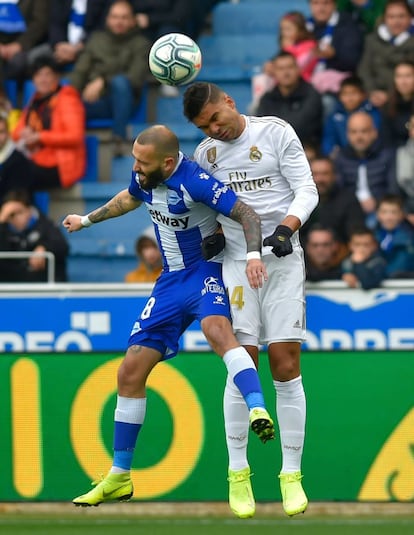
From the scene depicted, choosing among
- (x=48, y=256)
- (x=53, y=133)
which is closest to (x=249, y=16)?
(x=53, y=133)

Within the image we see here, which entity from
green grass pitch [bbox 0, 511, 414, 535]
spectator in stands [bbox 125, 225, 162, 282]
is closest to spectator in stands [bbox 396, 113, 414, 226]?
spectator in stands [bbox 125, 225, 162, 282]

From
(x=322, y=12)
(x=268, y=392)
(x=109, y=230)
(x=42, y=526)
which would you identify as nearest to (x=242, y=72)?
(x=322, y=12)

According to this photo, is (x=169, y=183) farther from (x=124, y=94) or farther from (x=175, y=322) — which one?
(x=124, y=94)

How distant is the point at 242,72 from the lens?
1470 cm

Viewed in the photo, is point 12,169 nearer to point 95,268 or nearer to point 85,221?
point 95,268

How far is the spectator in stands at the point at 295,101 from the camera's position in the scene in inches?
514

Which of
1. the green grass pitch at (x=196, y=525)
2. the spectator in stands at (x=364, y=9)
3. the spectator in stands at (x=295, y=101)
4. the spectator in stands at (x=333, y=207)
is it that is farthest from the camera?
the spectator in stands at (x=364, y=9)

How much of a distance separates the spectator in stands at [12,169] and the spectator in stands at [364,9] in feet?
11.9

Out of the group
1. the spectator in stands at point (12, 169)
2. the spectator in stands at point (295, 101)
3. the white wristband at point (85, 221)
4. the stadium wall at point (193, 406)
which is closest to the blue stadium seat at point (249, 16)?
the spectator in stands at point (295, 101)

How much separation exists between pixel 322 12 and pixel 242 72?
112 cm

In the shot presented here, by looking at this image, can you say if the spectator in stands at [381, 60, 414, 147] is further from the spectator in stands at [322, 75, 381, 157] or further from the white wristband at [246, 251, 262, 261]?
the white wristband at [246, 251, 262, 261]

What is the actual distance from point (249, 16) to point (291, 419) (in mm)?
7765

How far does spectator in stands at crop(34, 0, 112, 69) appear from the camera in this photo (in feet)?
48.6

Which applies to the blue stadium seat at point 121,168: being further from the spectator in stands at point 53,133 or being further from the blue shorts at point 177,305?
the blue shorts at point 177,305
